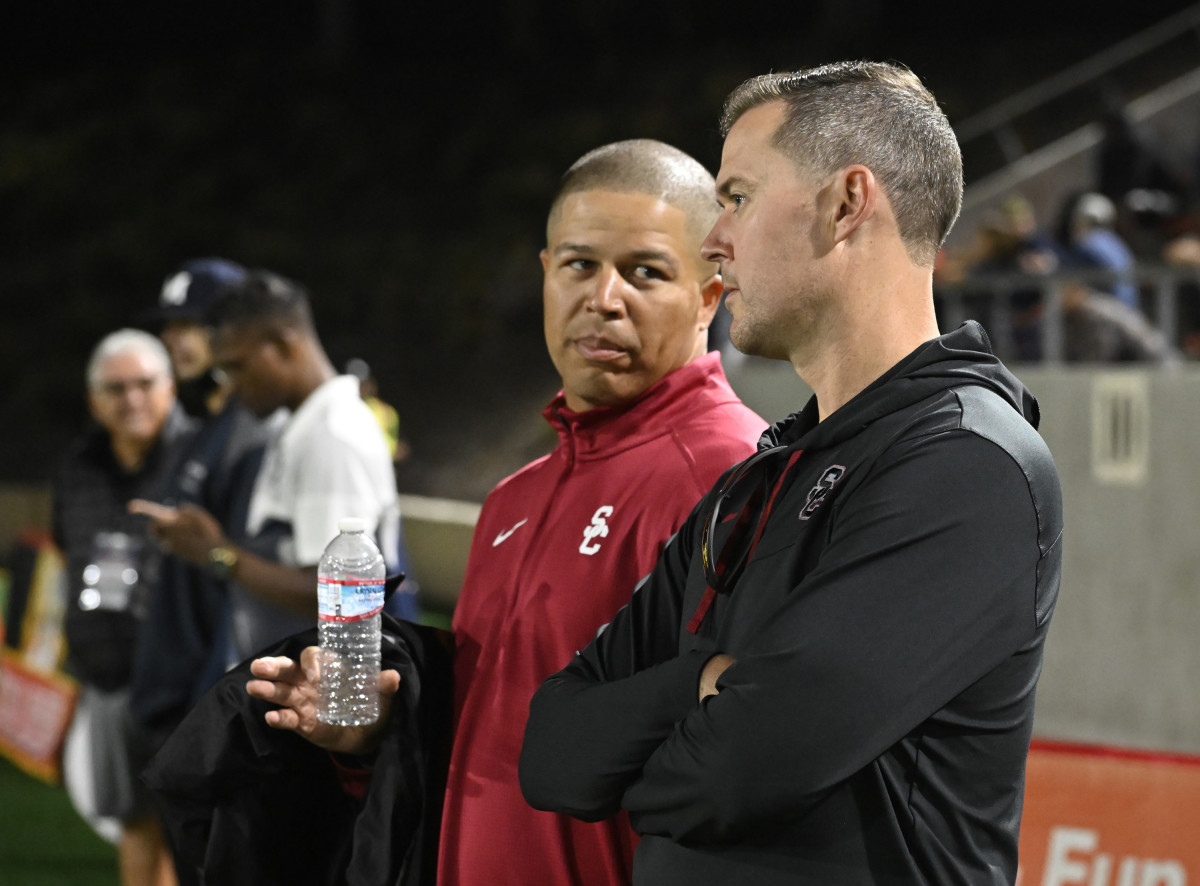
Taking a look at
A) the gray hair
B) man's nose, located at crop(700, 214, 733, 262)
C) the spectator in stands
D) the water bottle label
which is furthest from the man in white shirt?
the spectator in stands

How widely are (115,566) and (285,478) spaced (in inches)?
50.8

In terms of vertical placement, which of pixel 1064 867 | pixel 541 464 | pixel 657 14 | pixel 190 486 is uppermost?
pixel 657 14

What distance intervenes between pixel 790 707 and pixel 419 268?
58.8 ft

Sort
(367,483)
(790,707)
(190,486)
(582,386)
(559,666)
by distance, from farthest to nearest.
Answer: (190,486) < (367,483) < (582,386) < (559,666) < (790,707)

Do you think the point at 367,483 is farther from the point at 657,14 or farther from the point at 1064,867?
the point at 657,14

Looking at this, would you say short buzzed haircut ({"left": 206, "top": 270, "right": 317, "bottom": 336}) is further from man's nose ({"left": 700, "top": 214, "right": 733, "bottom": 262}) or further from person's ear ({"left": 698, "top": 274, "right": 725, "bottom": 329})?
man's nose ({"left": 700, "top": 214, "right": 733, "bottom": 262})

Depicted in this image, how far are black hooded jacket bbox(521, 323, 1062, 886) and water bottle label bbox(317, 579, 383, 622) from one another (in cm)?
57

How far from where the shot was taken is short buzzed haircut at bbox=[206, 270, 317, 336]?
418cm

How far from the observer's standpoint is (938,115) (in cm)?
181

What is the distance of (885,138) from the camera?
175 cm

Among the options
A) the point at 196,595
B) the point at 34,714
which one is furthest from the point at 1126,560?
the point at 34,714

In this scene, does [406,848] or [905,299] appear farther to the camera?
[406,848]

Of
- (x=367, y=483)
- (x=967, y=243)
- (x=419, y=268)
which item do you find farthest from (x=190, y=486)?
(x=419, y=268)

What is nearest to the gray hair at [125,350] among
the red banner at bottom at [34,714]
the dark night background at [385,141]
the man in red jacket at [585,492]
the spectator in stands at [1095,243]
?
the red banner at bottom at [34,714]
